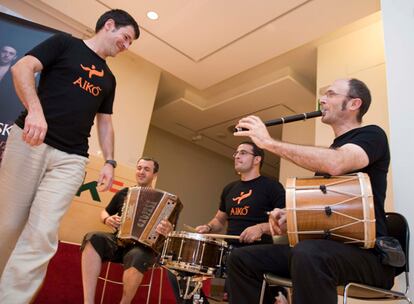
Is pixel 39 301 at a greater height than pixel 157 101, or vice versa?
pixel 157 101

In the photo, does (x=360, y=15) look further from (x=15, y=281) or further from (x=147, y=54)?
(x=15, y=281)

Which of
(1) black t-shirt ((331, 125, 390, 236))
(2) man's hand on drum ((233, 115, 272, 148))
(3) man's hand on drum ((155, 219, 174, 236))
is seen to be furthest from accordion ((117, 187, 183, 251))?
(1) black t-shirt ((331, 125, 390, 236))

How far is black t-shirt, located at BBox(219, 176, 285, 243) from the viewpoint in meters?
2.55

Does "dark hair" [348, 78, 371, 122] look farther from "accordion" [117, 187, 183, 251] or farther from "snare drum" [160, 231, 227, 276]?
"accordion" [117, 187, 183, 251]

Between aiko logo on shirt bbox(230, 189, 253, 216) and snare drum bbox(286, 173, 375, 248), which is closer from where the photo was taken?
snare drum bbox(286, 173, 375, 248)

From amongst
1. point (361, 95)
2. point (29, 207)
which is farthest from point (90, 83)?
point (361, 95)

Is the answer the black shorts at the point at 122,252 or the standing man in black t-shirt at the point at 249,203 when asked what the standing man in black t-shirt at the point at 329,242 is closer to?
the standing man in black t-shirt at the point at 249,203

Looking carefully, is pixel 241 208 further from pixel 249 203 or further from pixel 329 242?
pixel 329 242

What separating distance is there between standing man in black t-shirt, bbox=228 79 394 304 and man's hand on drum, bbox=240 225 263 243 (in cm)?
40

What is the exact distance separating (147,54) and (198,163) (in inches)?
142

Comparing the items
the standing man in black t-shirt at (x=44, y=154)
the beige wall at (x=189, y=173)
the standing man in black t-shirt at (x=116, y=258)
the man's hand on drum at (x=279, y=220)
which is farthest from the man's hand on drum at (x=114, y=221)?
the beige wall at (x=189, y=173)

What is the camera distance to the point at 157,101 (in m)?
6.11

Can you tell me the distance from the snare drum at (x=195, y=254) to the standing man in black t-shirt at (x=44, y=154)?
2.45 ft

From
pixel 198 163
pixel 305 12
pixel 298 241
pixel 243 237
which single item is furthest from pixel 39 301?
pixel 198 163
